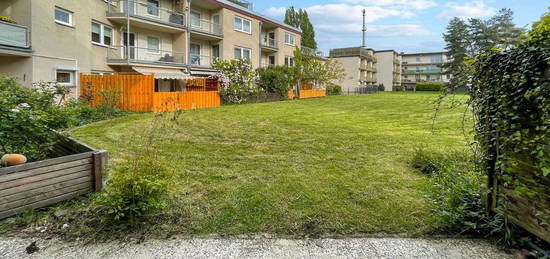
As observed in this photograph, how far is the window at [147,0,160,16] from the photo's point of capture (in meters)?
21.2

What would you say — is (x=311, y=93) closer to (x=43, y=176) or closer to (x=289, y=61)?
(x=289, y=61)

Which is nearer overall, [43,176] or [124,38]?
[43,176]

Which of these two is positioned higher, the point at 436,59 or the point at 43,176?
the point at 436,59

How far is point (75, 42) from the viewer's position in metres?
16.3

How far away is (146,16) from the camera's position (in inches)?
824

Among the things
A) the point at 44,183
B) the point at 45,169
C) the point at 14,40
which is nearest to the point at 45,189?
the point at 44,183

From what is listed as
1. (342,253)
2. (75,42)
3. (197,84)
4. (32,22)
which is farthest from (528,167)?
(197,84)

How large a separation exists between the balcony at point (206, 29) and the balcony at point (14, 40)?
11.8 meters

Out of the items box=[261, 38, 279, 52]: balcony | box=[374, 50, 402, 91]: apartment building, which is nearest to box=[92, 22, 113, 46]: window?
box=[261, 38, 279, 52]: balcony

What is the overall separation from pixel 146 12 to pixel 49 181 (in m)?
20.1

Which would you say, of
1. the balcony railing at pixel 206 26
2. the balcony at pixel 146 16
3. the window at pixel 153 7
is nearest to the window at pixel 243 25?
the balcony railing at pixel 206 26

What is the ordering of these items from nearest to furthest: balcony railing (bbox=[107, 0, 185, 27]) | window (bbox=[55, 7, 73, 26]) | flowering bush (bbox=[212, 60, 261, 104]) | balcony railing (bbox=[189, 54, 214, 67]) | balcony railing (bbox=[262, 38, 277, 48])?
window (bbox=[55, 7, 73, 26]) < balcony railing (bbox=[107, 0, 185, 27]) < flowering bush (bbox=[212, 60, 261, 104]) < balcony railing (bbox=[189, 54, 214, 67]) < balcony railing (bbox=[262, 38, 277, 48])

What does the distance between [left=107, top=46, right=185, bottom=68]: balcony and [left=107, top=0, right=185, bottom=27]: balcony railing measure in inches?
80.8

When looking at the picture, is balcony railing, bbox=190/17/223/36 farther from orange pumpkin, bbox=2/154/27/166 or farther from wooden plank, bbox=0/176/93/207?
orange pumpkin, bbox=2/154/27/166
